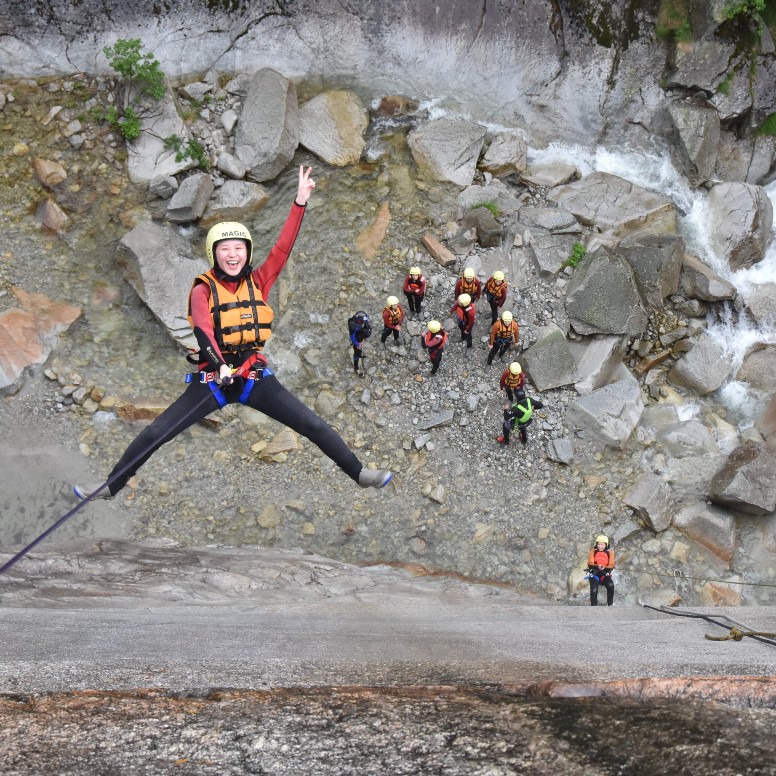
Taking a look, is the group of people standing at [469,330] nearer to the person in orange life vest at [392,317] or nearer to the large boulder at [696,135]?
the person in orange life vest at [392,317]

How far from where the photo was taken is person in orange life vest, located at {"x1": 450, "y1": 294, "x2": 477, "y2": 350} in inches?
390

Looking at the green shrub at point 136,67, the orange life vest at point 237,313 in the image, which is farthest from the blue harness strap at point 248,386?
the green shrub at point 136,67

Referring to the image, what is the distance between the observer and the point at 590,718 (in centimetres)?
299

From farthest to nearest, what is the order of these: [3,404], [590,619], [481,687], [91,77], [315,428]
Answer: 1. [91,77]
2. [3,404]
3. [315,428]
4. [590,619]
5. [481,687]

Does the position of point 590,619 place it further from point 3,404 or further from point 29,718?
point 3,404

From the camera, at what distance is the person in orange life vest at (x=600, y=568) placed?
28.9ft

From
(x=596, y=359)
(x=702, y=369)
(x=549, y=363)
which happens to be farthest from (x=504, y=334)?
(x=702, y=369)

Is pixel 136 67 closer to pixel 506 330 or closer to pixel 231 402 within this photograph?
pixel 506 330

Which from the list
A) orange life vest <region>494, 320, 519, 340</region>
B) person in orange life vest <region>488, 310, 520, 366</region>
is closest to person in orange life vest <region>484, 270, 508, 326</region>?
person in orange life vest <region>488, 310, 520, 366</region>

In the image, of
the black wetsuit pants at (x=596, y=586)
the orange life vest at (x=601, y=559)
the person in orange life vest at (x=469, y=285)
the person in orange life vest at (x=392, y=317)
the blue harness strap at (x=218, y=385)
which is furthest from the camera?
the person in orange life vest at (x=469, y=285)

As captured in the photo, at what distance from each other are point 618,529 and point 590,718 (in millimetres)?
7489

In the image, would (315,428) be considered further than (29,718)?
Yes

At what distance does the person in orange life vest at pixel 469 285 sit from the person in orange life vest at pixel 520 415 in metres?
1.84

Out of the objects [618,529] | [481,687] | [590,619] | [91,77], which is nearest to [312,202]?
[91,77]
